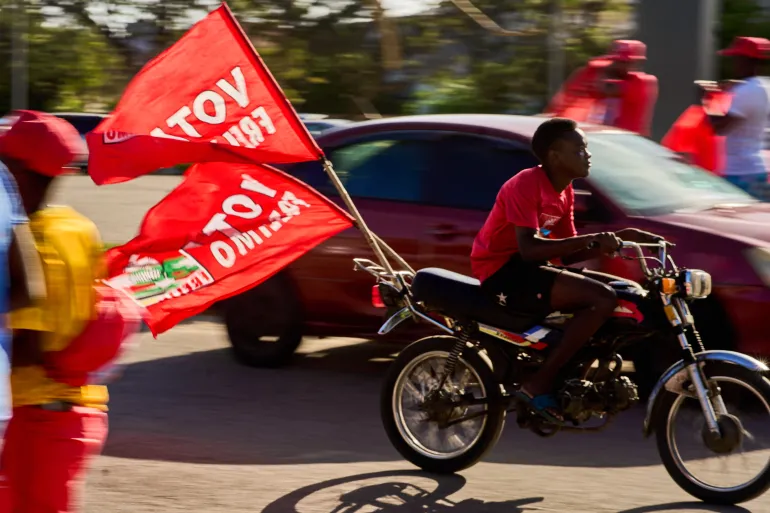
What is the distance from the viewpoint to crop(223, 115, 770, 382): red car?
6.94 m

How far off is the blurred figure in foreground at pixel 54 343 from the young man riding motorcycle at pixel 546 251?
249 centimetres

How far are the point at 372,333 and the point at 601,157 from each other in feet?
5.88

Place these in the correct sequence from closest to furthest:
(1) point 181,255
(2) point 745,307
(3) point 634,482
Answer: (1) point 181,255, (3) point 634,482, (2) point 745,307

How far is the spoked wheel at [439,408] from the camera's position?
5793 millimetres

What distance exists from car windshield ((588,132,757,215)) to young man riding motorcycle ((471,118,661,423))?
5.03 ft

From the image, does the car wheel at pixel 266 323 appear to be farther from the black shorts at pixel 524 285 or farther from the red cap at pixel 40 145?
the red cap at pixel 40 145

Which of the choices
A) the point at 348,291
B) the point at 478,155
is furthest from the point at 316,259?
the point at 478,155

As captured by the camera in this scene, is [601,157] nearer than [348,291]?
Yes

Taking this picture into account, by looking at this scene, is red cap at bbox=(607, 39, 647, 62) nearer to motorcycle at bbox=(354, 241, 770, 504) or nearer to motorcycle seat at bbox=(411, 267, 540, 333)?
motorcycle at bbox=(354, 241, 770, 504)

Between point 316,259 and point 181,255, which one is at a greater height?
point 181,255

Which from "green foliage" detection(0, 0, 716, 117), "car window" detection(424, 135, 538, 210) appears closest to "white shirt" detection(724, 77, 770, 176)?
"car window" detection(424, 135, 538, 210)

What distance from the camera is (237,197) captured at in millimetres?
5270

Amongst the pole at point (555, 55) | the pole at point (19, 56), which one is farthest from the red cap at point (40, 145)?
the pole at point (19, 56)

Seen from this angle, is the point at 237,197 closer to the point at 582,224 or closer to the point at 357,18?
the point at 582,224
